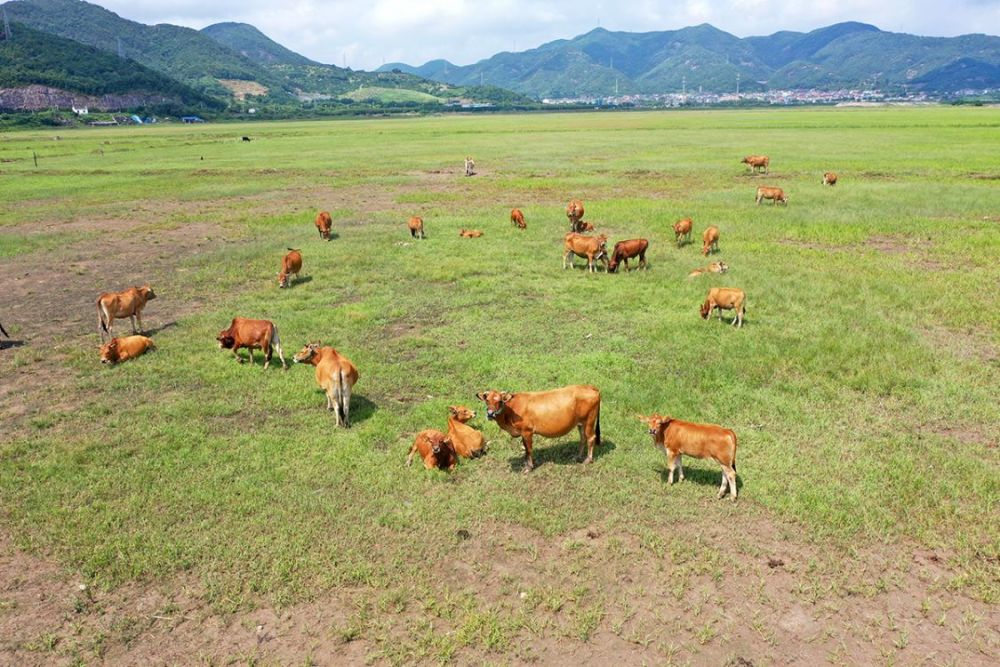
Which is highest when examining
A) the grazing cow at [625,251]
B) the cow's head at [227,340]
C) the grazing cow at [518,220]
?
the grazing cow at [518,220]

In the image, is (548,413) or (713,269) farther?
(713,269)

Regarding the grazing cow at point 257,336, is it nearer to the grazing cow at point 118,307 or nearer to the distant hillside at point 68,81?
the grazing cow at point 118,307

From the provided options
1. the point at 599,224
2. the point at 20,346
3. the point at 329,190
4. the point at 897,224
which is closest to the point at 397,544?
the point at 20,346

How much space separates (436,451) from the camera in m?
9.02

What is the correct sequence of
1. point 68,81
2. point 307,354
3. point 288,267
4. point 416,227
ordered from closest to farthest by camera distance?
point 307,354
point 288,267
point 416,227
point 68,81

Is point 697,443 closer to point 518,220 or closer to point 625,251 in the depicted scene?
point 625,251

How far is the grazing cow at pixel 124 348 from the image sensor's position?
517 inches

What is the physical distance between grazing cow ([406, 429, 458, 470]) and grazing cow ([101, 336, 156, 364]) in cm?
784

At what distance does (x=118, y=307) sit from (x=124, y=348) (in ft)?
4.97

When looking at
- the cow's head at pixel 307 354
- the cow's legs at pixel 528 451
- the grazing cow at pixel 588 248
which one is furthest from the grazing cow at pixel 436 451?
the grazing cow at pixel 588 248

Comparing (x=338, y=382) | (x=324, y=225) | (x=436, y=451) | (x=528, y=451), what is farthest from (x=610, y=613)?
(x=324, y=225)

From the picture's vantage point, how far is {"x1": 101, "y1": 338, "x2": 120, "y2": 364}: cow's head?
13094 mm

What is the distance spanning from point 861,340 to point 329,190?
32.8 metres

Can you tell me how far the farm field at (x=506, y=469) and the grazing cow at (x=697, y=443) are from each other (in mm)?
344
